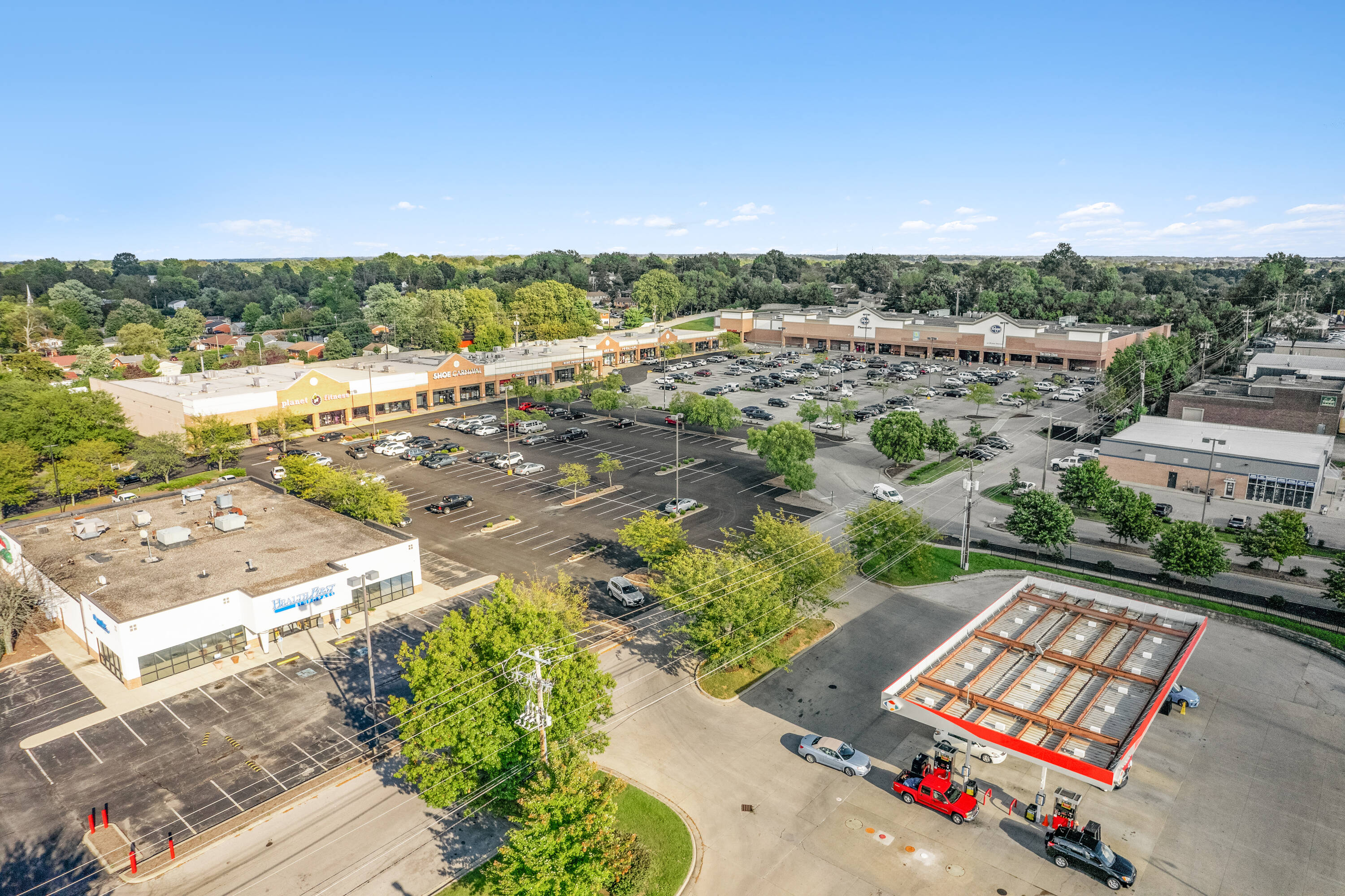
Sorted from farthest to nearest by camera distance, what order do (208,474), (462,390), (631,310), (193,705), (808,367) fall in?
1. (631,310)
2. (808,367)
3. (462,390)
4. (208,474)
5. (193,705)

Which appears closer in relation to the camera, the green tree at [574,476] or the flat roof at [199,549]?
the flat roof at [199,549]

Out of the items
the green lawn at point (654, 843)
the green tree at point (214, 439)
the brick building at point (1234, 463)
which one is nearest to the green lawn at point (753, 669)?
the green lawn at point (654, 843)

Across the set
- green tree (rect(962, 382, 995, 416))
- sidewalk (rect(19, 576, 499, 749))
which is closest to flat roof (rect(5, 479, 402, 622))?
sidewalk (rect(19, 576, 499, 749))

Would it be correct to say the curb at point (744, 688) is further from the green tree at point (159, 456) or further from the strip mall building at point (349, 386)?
the strip mall building at point (349, 386)

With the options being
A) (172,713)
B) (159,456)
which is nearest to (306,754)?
(172,713)

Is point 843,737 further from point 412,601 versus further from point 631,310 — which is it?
point 631,310

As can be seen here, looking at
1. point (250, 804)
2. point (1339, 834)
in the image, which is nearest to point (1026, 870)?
point (1339, 834)
